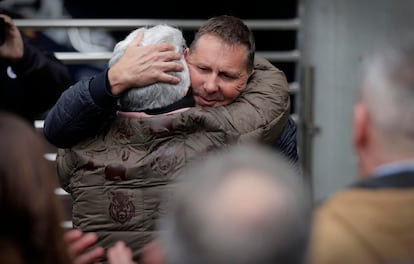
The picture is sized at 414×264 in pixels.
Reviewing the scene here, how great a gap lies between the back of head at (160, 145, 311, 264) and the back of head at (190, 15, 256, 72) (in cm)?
121

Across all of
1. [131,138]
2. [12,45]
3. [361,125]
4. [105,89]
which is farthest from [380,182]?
[12,45]

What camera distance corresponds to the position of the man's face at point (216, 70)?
9.10 ft

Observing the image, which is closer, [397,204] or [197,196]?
[197,196]

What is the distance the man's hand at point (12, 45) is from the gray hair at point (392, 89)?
1959 mm

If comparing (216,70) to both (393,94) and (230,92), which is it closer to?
(230,92)

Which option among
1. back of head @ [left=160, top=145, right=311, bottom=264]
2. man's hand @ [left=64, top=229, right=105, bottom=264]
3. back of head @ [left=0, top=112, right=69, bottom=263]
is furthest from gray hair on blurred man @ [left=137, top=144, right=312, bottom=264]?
man's hand @ [left=64, top=229, right=105, bottom=264]

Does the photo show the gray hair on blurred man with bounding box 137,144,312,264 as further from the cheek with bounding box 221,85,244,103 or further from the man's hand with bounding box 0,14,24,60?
the man's hand with bounding box 0,14,24,60

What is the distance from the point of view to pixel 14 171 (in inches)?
68.9

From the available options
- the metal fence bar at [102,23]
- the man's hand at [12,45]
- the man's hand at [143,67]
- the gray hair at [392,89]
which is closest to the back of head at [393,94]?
the gray hair at [392,89]

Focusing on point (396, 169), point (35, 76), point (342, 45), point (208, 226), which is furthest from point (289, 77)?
point (208, 226)

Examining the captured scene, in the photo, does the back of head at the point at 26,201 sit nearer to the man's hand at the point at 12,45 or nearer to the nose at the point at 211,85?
the nose at the point at 211,85

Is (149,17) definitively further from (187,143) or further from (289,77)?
(187,143)

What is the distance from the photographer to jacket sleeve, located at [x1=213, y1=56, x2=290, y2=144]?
2.58 metres

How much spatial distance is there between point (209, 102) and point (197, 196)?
1.17 m
